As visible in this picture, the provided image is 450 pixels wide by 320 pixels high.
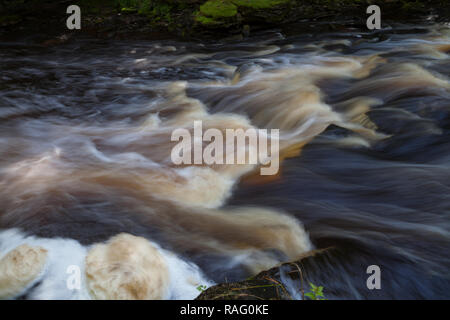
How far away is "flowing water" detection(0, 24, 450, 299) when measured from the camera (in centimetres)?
283

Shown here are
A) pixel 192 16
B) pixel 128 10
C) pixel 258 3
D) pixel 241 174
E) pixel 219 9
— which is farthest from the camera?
pixel 128 10

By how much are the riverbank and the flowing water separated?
3144mm

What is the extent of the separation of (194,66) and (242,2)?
3.47m

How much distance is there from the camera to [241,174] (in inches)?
167

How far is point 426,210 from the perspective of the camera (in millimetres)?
3420

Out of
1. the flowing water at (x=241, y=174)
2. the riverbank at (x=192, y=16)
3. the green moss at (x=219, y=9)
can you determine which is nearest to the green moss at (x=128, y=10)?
the riverbank at (x=192, y=16)

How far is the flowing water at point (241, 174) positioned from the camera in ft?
9.30

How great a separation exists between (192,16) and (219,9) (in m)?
1.10

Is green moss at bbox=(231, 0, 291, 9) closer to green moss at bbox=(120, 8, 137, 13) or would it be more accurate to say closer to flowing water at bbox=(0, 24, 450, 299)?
flowing water at bbox=(0, 24, 450, 299)

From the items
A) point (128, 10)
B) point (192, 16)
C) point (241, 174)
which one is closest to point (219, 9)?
point (192, 16)

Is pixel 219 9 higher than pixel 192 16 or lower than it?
higher

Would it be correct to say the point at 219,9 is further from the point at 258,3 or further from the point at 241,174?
the point at 241,174
